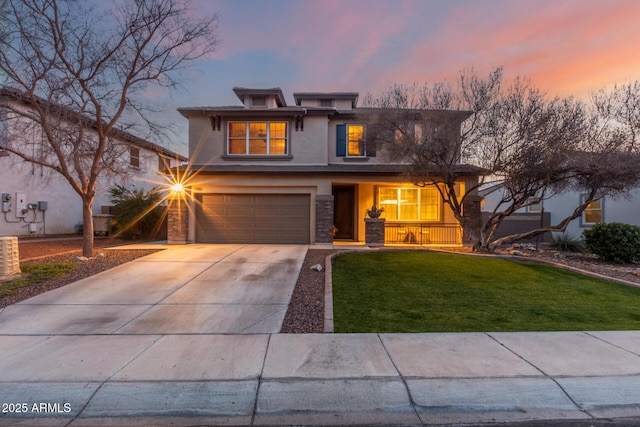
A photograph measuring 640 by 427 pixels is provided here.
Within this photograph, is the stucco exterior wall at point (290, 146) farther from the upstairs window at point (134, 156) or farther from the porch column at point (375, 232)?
the upstairs window at point (134, 156)

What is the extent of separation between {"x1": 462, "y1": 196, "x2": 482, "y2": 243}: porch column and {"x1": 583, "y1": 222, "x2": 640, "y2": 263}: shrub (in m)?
4.24

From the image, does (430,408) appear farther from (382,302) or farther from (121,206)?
(121,206)

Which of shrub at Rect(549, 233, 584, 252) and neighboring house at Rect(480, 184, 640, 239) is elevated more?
neighboring house at Rect(480, 184, 640, 239)

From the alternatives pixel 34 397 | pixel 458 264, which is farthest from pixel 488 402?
pixel 458 264

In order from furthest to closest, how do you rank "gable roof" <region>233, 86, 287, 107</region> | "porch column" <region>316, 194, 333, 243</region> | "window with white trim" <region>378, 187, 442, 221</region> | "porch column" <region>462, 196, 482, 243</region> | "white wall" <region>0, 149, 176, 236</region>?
1. "gable roof" <region>233, 86, 287, 107</region>
2. "window with white trim" <region>378, 187, 442, 221</region>
3. "white wall" <region>0, 149, 176, 236</region>
4. "porch column" <region>316, 194, 333, 243</region>
5. "porch column" <region>462, 196, 482, 243</region>

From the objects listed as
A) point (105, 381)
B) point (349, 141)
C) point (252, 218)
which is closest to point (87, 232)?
point (252, 218)

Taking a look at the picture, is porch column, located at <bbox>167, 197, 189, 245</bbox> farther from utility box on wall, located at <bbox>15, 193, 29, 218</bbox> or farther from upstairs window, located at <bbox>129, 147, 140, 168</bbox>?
utility box on wall, located at <bbox>15, 193, 29, 218</bbox>

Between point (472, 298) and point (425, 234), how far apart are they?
941cm

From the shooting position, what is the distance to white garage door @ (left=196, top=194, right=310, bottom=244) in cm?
1557

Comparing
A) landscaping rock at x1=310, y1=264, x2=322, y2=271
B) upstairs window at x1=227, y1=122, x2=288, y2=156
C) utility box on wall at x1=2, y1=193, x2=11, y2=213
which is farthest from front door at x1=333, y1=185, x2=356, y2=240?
utility box on wall at x1=2, y1=193, x2=11, y2=213

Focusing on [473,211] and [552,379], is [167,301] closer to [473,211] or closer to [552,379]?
[552,379]

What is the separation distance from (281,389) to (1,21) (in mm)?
12357

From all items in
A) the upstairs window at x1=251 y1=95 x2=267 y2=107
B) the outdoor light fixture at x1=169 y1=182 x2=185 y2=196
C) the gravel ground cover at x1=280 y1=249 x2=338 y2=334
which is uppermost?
the upstairs window at x1=251 y1=95 x2=267 y2=107

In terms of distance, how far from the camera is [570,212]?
18422mm
